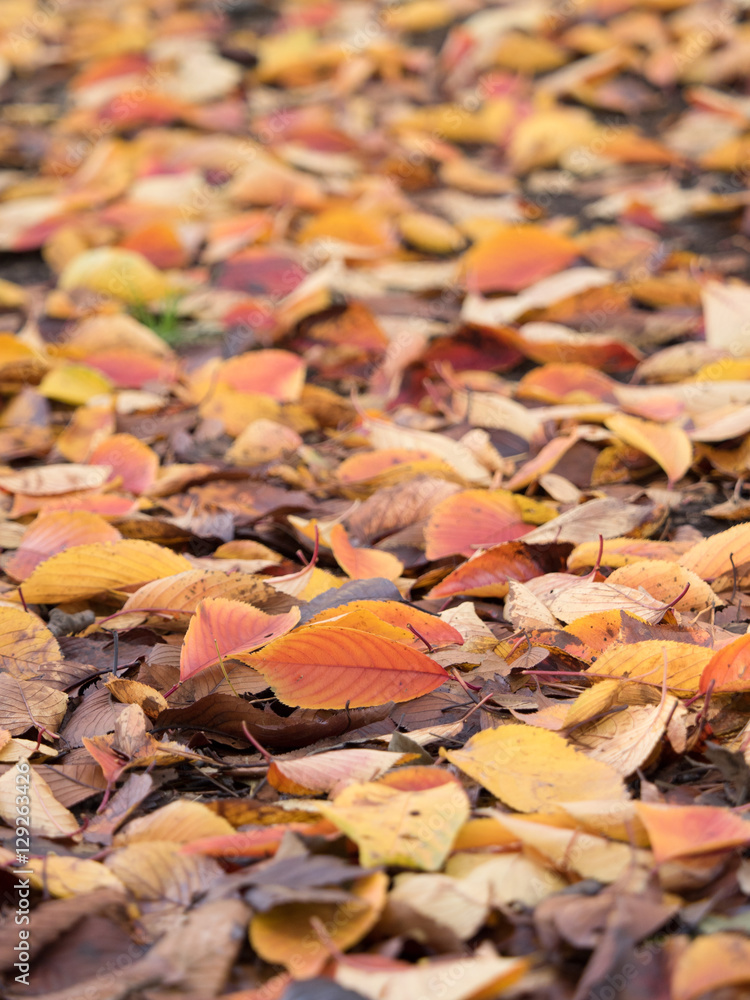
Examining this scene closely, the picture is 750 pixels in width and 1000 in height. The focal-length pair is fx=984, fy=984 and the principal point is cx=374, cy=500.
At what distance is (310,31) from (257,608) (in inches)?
110

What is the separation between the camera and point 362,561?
1.14 meters

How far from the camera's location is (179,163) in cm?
259

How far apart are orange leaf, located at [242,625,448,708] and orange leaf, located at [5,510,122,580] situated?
363 mm

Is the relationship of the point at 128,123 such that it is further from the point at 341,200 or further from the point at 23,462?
the point at 23,462

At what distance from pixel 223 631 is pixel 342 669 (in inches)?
5.0

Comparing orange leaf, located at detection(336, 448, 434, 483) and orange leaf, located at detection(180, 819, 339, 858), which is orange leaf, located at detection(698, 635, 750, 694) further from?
orange leaf, located at detection(336, 448, 434, 483)

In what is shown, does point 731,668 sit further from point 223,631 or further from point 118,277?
point 118,277

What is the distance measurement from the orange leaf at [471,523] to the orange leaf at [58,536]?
38cm

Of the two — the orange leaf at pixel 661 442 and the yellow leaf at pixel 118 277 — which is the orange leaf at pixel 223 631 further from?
the yellow leaf at pixel 118 277

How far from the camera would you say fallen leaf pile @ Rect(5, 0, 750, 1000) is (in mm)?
676

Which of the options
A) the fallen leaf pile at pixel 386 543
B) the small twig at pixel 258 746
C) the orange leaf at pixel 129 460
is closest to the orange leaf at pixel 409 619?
the fallen leaf pile at pixel 386 543

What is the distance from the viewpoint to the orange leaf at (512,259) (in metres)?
1.94

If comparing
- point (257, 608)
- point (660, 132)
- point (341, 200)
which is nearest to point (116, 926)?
point (257, 608)

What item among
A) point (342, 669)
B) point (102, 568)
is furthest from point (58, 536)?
point (342, 669)
